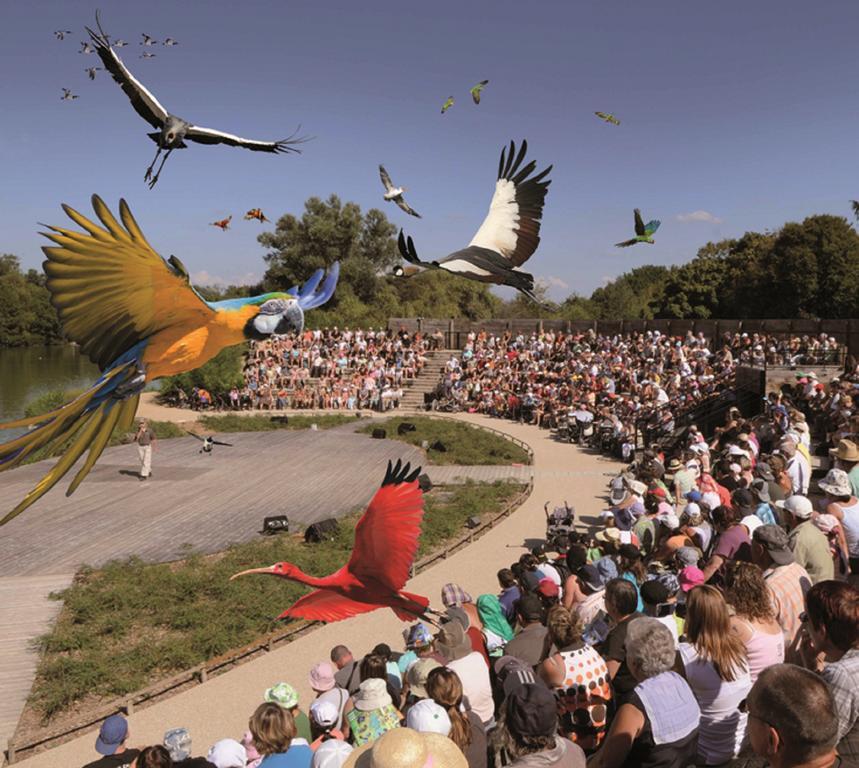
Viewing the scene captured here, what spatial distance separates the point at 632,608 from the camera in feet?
14.0

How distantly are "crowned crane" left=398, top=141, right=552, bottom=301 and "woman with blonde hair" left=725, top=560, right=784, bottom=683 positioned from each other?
92.5 inches

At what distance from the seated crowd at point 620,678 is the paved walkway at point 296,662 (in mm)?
462

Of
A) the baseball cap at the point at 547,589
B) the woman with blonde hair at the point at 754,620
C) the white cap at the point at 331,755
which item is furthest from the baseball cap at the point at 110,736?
the woman with blonde hair at the point at 754,620

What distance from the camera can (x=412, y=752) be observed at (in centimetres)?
211

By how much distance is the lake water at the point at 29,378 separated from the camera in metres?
29.2

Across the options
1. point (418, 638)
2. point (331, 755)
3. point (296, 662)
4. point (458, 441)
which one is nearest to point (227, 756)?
point (331, 755)

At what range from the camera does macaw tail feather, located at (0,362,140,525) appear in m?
1.77

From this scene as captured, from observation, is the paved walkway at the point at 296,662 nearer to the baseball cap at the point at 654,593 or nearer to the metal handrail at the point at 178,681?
the metal handrail at the point at 178,681

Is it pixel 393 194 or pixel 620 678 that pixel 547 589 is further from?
pixel 393 194

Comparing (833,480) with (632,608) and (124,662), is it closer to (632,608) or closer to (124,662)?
(632,608)

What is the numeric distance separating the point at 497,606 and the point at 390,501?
10.6 feet

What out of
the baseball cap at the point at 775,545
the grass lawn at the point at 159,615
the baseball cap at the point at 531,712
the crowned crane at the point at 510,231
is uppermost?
Answer: the crowned crane at the point at 510,231

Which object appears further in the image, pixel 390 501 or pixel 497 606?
pixel 497 606

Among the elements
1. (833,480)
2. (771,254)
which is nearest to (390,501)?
(833,480)
